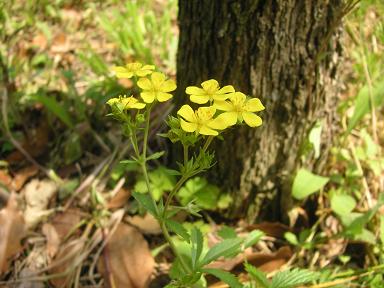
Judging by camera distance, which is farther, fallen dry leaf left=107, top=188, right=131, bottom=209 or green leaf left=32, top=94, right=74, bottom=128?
green leaf left=32, top=94, right=74, bottom=128

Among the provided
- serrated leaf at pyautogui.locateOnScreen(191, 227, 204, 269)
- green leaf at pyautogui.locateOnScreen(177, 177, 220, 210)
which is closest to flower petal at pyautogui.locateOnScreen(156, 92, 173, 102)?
serrated leaf at pyautogui.locateOnScreen(191, 227, 204, 269)

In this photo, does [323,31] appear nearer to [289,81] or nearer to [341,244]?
[289,81]

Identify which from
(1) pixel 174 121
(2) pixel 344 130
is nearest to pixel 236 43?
(1) pixel 174 121

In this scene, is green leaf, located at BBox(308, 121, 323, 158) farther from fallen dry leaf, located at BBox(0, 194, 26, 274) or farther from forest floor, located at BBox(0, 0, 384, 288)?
fallen dry leaf, located at BBox(0, 194, 26, 274)

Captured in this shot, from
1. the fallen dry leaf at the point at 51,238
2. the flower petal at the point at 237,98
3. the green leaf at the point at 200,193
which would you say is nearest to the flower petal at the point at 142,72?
the flower petal at the point at 237,98

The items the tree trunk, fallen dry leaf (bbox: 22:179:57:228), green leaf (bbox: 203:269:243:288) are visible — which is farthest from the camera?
fallen dry leaf (bbox: 22:179:57:228)

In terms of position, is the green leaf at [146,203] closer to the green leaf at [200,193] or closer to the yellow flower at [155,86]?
the yellow flower at [155,86]

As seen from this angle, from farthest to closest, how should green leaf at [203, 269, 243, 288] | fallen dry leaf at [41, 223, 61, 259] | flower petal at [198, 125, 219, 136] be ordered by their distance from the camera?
fallen dry leaf at [41, 223, 61, 259]
green leaf at [203, 269, 243, 288]
flower petal at [198, 125, 219, 136]
